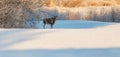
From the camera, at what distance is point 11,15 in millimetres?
14203

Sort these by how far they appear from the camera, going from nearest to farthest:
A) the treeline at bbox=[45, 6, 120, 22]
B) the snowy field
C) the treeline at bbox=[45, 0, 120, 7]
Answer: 1. the snowy field
2. the treeline at bbox=[45, 6, 120, 22]
3. the treeline at bbox=[45, 0, 120, 7]

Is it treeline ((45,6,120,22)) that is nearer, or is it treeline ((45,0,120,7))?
treeline ((45,6,120,22))

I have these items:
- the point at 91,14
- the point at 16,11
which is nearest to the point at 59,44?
the point at 16,11

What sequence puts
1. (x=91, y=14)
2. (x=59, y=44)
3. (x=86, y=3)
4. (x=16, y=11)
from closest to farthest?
Result: (x=59, y=44) < (x=16, y=11) < (x=91, y=14) < (x=86, y=3)

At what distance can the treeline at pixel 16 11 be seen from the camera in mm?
14023

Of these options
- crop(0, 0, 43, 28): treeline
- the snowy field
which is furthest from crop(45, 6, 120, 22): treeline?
the snowy field

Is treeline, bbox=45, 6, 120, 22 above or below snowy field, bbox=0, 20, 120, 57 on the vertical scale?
below

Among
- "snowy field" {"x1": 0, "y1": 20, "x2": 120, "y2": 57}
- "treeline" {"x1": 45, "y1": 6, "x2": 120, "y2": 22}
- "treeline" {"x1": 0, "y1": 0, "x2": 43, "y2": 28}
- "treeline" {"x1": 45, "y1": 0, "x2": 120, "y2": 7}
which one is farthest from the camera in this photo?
"treeline" {"x1": 45, "y1": 0, "x2": 120, "y2": 7}

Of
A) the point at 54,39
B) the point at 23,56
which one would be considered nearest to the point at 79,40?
the point at 54,39

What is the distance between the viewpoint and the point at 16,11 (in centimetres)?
1423

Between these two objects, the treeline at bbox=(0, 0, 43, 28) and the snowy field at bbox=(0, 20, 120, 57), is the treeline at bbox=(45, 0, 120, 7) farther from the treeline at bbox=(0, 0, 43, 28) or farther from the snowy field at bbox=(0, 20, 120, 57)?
the snowy field at bbox=(0, 20, 120, 57)

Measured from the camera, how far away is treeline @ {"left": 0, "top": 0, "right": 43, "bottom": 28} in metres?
14.0

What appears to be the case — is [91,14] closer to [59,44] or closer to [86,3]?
[86,3]

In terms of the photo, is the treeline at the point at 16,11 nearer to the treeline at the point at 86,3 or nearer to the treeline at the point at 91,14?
the treeline at the point at 91,14
